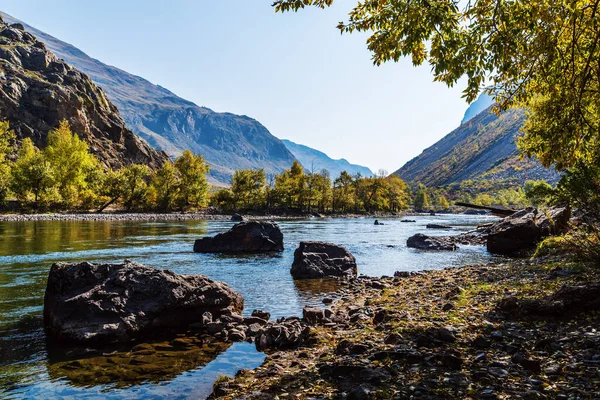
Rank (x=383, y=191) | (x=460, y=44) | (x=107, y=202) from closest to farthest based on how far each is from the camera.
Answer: (x=460, y=44) → (x=107, y=202) → (x=383, y=191)

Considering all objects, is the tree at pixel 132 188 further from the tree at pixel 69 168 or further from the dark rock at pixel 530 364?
the dark rock at pixel 530 364

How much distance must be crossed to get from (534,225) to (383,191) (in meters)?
134

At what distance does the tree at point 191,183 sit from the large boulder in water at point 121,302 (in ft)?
349

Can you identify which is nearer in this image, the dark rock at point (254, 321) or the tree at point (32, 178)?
the dark rock at point (254, 321)

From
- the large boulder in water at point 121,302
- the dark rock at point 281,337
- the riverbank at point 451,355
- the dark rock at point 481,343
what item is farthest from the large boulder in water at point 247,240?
the dark rock at point 481,343

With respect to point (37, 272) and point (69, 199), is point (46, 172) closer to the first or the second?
point (69, 199)

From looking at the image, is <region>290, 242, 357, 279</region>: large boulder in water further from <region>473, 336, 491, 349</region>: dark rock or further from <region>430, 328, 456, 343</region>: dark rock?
<region>473, 336, 491, 349</region>: dark rock

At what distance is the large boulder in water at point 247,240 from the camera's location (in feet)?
112

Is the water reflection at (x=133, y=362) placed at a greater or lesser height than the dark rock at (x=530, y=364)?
lesser

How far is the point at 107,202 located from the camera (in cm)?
10412

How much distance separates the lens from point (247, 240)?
35250mm

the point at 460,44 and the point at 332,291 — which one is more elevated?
the point at 460,44

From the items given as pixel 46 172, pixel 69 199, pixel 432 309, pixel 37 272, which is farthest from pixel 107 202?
pixel 432 309

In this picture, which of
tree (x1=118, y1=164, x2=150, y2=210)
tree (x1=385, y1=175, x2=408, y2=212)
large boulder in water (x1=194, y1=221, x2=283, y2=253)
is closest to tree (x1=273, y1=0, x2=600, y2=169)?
large boulder in water (x1=194, y1=221, x2=283, y2=253)
